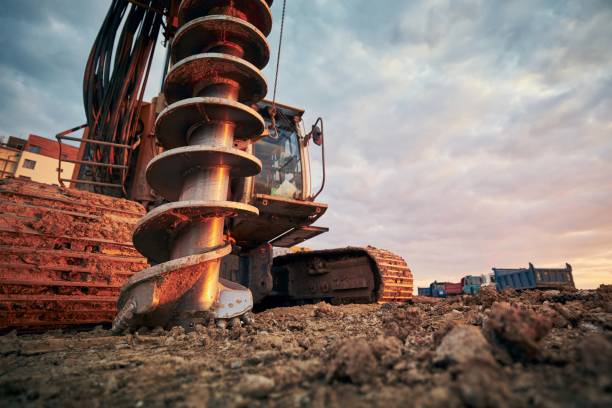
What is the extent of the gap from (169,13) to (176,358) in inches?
198

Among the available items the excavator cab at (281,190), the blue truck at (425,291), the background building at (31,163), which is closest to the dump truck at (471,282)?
the blue truck at (425,291)

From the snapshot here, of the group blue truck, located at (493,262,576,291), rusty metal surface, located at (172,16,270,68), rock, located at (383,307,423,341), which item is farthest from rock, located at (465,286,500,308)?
blue truck, located at (493,262,576,291)

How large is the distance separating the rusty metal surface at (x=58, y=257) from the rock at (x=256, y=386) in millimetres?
2332

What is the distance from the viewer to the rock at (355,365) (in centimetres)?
106

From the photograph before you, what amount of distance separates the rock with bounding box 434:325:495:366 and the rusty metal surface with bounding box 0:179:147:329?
2865mm

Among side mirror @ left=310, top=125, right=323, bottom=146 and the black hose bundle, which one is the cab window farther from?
the black hose bundle

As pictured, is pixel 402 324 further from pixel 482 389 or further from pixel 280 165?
pixel 280 165

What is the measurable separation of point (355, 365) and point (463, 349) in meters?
0.39

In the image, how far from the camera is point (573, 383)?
0.85 metres

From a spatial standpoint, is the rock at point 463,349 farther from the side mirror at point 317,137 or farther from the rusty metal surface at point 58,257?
the side mirror at point 317,137

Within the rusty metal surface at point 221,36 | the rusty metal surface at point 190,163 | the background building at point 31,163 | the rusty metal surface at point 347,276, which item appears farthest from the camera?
the background building at point 31,163

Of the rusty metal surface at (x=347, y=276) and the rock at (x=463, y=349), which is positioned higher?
the rusty metal surface at (x=347, y=276)

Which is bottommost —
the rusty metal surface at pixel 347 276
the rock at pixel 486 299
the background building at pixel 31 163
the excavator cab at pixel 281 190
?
the rock at pixel 486 299

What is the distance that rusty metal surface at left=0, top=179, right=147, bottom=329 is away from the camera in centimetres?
249
